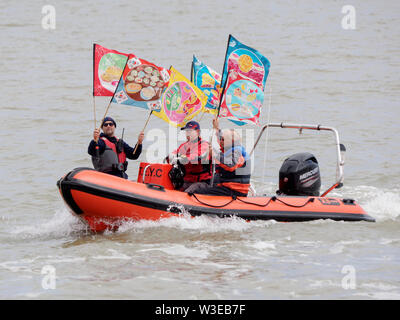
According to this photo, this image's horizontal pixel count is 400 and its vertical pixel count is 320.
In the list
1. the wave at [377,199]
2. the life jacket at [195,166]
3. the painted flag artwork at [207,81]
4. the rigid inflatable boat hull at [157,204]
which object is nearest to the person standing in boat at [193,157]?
the life jacket at [195,166]

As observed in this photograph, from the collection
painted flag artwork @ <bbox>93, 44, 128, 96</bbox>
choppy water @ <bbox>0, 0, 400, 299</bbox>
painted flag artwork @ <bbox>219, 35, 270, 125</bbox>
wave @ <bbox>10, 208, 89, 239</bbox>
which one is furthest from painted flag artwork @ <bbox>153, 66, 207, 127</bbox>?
wave @ <bbox>10, 208, 89, 239</bbox>

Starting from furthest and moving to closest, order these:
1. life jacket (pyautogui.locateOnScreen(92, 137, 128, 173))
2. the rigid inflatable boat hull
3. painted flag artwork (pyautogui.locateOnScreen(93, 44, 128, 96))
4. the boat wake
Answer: life jacket (pyautogui.locateOnScreen(92, 137, 128, 173)), painted flag artwork (pyautogui.locateOnScreen(93, 44, 128, 96)), the boat wake, the rigid inflatable boat hull

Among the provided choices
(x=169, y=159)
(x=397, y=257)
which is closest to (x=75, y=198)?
(x=169, y=159)

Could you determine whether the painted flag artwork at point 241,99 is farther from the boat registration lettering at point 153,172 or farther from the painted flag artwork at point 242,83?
the boat registration lettering at point 153,172

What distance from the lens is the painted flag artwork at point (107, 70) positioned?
8383 mm

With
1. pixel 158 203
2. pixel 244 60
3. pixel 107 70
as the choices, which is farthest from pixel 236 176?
pixel 107 70

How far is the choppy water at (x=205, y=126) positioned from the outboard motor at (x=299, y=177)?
2.00 feet

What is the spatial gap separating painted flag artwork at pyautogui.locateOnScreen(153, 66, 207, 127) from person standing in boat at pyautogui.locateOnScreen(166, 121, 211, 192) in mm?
442

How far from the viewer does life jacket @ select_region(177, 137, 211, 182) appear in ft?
27.0

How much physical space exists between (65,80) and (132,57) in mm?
10326

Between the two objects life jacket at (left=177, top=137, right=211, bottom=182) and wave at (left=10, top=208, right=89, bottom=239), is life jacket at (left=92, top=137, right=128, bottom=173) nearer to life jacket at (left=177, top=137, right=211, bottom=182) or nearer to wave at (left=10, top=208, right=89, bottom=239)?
wave at (left=10, top=208, right=89, bottom=239)

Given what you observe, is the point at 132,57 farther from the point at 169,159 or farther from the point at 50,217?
the point at 50,217

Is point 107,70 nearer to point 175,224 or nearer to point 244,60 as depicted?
point 244,60

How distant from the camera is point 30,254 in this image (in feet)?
24.5
